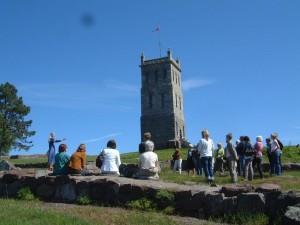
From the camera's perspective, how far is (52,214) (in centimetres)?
1145

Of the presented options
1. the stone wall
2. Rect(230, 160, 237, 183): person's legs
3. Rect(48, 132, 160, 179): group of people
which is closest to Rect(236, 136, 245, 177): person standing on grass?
Rect(230, 160, 237, 183): person's legs

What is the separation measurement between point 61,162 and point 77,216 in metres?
5.00

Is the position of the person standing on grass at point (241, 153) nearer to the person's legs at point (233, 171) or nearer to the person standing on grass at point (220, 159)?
the person's legs at point (233, 171)

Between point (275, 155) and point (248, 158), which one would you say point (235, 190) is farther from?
point (275, 155)

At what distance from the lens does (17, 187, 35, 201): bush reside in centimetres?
1510

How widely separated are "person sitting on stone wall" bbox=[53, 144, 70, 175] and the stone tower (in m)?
68.1

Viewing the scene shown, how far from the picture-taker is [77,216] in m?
11.5

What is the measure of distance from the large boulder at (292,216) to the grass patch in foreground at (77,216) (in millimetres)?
2234

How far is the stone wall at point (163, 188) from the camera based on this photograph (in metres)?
11.3

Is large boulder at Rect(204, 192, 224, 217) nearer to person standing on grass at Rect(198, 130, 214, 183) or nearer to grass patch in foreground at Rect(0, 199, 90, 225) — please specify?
grass patch in foreground at Rect(0, 199, 90, 225)

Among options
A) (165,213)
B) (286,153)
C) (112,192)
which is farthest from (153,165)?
(286,153)

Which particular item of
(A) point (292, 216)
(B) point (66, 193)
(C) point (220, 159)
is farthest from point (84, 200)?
(C) point (220, 159)

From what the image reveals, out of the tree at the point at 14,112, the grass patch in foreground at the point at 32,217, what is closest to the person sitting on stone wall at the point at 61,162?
the grass patch in foreground at the point at 32,217

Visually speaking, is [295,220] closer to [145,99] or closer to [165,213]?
[165,213]
